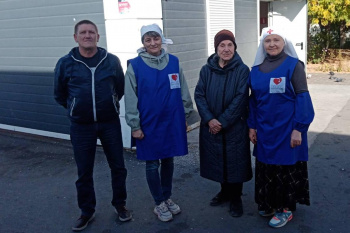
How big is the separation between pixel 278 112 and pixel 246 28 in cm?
576

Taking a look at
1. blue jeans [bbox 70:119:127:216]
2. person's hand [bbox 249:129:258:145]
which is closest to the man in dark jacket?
blue jeans [bbox 70:119:127:216]

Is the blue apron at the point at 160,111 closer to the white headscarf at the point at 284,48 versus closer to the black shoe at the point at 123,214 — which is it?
the black shoe at the point at 123,214

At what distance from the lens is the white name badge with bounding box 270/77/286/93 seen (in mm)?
3225

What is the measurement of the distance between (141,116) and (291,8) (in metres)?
8.79

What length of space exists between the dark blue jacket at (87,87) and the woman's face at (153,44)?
0.34 meters

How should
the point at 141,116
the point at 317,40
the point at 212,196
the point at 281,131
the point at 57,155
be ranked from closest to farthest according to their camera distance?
the point at 281,131 → the point at 141,116 → the point at 212,196 → the point at 57,155 → the point at 317,40

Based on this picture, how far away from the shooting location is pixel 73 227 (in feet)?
12.1

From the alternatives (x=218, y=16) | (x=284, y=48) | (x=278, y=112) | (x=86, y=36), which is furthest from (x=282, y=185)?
(x=218, y=16)

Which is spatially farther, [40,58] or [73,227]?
[40,58]

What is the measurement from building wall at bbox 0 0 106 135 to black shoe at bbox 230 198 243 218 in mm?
3186

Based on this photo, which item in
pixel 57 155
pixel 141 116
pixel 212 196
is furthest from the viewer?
pixel 57 155

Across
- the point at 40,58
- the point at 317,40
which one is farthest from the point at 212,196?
the point at 317,40

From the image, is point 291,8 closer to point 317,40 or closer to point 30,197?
point 317,40

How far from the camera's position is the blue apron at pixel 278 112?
10.6 feet
